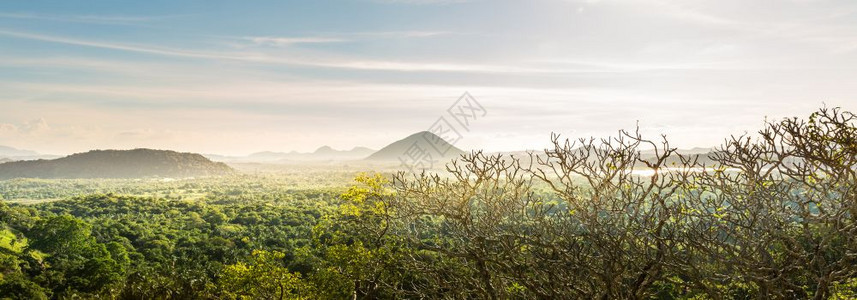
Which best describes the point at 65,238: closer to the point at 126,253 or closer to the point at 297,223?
the point at 126,253

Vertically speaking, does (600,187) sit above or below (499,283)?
above

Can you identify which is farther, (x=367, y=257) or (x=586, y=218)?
(x=367, y=257)

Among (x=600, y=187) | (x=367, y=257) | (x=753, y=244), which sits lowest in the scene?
(x=367, y=257)

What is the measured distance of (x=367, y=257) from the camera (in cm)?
2016

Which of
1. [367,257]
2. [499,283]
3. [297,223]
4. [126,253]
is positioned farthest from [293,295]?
[297,223]

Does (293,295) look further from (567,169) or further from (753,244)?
(753,244)

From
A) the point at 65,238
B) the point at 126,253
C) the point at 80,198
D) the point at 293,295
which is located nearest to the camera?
the point at 293,295

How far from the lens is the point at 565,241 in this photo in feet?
36.2

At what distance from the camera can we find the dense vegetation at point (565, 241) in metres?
8.34

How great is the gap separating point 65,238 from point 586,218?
226 feet

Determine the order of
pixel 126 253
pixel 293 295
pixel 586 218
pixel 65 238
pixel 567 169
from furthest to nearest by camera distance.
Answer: pixel 65 238
pixel 126 253
pixel 293 295
pixel 567 169
pixel 586 218

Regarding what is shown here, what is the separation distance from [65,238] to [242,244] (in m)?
20.0

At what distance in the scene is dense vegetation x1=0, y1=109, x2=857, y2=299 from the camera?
27.4ft

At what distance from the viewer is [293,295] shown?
22.1 meters
